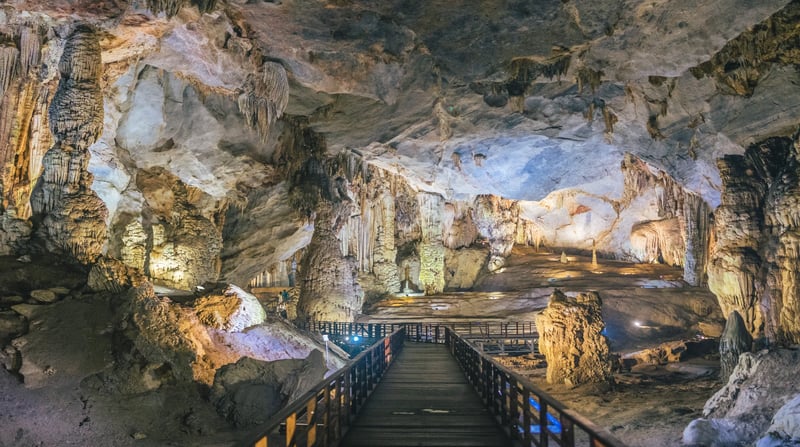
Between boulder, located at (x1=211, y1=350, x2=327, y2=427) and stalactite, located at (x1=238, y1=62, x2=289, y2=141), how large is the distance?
291 inches

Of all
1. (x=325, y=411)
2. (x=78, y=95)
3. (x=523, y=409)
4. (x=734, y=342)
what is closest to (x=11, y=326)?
(x=78, y=95)

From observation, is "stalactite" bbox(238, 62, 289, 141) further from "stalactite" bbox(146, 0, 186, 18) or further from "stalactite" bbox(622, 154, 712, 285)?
"stalactite" bbox(622, 154, 712, 285)

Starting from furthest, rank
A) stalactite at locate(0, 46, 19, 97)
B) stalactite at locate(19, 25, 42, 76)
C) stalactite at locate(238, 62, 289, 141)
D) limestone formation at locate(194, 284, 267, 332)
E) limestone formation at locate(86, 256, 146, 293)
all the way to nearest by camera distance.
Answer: stalactite at locate(238, 62, 289, 141)
limestone formation at locate(194, 284, 267, 332)
stalactite at locate(0, 46, 19, 97)
stalactite at locate(19, 25, 42, 76)
limestone formation at locate(86, 256, 146, 293)

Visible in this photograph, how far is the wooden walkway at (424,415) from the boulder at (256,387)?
1543mm

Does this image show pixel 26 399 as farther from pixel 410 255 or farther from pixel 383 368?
pixel 410 255

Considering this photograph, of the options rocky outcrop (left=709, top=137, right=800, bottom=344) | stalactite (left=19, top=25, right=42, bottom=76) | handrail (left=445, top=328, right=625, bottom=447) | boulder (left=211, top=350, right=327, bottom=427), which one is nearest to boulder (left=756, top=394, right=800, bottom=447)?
handrail (left=445, top=328, right=625, bottom=447)

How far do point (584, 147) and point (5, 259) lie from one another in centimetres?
1827

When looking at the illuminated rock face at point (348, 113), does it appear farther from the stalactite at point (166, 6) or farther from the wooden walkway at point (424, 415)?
the wooden walkway at point (424, 415)

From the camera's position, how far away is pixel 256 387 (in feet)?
29.6

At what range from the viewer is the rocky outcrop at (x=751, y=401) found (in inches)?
314

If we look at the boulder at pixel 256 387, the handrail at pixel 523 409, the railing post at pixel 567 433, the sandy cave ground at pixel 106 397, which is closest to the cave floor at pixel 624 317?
the sandy cave ground at pixel 106 397

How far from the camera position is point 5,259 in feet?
32.4

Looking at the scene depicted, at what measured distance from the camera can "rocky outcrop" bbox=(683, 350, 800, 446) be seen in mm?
7973

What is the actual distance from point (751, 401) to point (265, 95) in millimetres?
12485
